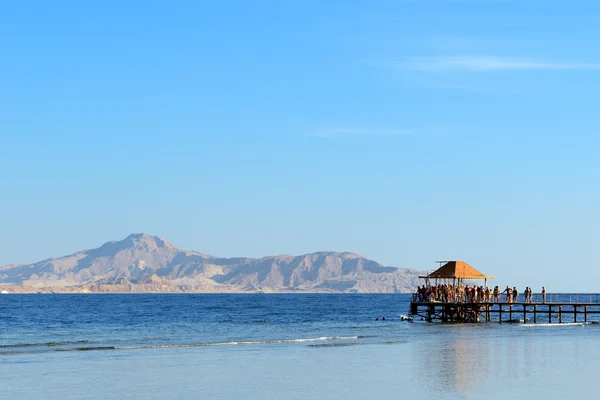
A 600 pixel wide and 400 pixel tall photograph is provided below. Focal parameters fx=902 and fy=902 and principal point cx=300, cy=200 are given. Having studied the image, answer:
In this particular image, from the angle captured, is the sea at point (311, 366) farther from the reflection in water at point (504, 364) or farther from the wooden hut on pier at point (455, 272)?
the wooden hut on pier at point (455, 272)

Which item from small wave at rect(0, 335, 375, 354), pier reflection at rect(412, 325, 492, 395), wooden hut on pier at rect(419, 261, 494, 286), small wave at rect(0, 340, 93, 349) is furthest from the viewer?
wooden hut on pier at rect(419, 261, 494, 286)

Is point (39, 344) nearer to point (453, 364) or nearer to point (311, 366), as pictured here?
point (311, 366)

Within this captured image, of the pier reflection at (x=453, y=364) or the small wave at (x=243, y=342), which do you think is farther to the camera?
the small wave at (x=243, y=342)

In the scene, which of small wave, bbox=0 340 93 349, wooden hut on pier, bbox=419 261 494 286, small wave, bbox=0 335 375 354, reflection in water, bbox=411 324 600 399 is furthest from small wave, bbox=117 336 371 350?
wooden hut on pier, bbox=419 261 494 286

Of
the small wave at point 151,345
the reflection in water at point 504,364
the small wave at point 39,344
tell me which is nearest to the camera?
the reflection in water at point 504,364

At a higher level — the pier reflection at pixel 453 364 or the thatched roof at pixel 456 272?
the thatched roof at pixel 456 272

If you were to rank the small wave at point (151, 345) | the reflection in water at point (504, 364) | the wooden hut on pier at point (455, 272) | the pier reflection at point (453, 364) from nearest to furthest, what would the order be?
the reflection in water at point (504, 364), the pier reflection at point (453, 364), the small wave at point (151, 345), the wooden hut on pier at point (455, 272)

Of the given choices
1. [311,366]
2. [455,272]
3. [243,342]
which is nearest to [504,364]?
[311,366]

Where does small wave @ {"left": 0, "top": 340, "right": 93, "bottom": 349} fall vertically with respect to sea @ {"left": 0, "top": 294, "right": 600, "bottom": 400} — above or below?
below

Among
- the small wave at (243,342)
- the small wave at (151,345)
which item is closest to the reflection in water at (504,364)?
the small wave at (243,342)

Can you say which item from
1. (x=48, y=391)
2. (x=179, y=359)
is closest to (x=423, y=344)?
(x=179, y=359)

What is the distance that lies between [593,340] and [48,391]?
3025cm

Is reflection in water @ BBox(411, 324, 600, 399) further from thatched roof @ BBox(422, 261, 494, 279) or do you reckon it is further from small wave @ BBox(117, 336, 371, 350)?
thatched roof @ BBox(422, 261, 494, 279)

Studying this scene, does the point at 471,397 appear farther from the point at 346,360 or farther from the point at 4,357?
the point at 4,357
